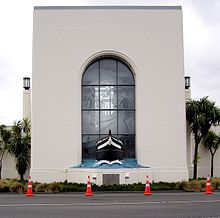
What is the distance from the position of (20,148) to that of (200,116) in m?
11.0

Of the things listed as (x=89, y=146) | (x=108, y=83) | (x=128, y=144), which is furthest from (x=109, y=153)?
(x=108, y=83)

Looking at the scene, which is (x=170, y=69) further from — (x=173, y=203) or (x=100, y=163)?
(x=173, y=203)

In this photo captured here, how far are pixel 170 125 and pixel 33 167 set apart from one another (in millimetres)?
7981

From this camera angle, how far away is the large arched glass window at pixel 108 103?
2688 centimetres

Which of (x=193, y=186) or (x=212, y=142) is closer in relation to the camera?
(x=193, y=186)

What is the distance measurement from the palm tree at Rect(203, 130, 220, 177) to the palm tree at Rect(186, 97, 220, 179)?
142cm

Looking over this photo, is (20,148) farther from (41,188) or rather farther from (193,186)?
(193,186)

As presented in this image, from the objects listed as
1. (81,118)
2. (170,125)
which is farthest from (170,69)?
(81,118)

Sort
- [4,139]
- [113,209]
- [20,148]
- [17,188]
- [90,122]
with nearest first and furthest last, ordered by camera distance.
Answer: [113,209] → [17,188] → [90,122] → [20,148] → [4,139]

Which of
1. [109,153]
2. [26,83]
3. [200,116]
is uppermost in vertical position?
[26,83]

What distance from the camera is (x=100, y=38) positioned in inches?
1043

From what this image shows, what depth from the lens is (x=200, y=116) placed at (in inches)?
1072

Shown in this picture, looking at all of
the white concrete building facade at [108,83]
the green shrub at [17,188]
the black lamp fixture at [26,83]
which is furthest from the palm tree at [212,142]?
the green shrub at [17,188]

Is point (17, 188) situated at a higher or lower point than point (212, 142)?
lower
